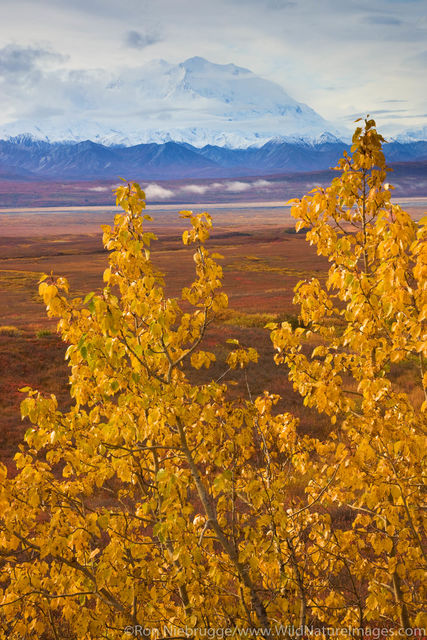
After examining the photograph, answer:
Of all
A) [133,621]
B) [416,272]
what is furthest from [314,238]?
[133,621]

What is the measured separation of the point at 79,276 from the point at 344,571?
80854 millimetres

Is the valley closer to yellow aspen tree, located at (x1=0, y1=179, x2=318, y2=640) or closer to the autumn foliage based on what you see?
the autumn foliage

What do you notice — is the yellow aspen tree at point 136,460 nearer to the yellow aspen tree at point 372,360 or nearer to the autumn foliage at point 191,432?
the autumn foliage at point 191,432

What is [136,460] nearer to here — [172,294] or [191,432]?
[191,432]

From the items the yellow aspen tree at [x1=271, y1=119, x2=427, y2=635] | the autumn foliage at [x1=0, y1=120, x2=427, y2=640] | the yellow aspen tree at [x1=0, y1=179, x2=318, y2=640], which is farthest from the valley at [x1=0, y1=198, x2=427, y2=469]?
the yellow aspen tree at [x1=0, y1=179, x2=318, y2=640]

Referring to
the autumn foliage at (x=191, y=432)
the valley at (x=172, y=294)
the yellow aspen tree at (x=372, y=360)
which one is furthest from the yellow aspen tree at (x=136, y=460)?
the valley at (x=172, y=294)

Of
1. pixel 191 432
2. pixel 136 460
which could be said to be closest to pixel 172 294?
pixel 136 460

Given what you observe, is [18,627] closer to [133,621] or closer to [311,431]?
[133,621]

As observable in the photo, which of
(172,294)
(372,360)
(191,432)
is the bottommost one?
(172,294)

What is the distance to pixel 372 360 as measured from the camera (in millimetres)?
5238

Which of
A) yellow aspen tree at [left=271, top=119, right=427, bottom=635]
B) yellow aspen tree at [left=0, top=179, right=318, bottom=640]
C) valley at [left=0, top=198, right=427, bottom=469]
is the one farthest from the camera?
valley at [left=0, top=198, right=427, bottom=469]

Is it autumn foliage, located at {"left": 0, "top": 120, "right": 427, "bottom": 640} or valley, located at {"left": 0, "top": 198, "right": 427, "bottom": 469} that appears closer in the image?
autumn foliage, located at {"left": 0, "top": 120, "right": 427, "bottom": 640}

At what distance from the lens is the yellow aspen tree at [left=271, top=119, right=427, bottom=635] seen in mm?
4125

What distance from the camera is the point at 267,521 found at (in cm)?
404
